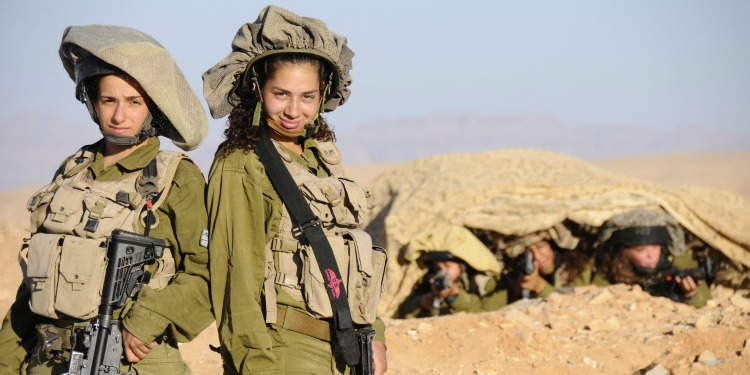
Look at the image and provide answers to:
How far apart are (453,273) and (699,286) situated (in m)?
2.08

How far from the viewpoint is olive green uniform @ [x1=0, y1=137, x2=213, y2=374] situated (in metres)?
3.52

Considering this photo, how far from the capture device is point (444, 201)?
30.6 feet

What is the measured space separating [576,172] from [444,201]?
1412 millimetres

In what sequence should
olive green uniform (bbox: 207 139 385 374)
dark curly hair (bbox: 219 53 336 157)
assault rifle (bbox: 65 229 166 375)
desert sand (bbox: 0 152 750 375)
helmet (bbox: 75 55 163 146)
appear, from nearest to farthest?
1. assault rifle (bbox: 65 229 166 375)
2. olive green uniform (bbox: 207 139 385 374)
3. helmet (bbox: 75 55 163 146)
4. dark curly hair (bbox: 219 53 336 157)
5. desert sand (bbox: 0 152 750 375)

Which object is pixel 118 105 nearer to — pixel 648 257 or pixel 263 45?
pixel 263 45

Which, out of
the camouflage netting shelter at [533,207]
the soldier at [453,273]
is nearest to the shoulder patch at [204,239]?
the soldier at [453,273]

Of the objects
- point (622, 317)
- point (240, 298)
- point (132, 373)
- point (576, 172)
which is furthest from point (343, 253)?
point (576, 172)

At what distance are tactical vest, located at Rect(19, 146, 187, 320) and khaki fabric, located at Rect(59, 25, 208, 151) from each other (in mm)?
136

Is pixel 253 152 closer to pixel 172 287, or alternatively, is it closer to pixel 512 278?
pixel 172 287

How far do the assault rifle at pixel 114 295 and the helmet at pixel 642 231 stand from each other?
587 cm

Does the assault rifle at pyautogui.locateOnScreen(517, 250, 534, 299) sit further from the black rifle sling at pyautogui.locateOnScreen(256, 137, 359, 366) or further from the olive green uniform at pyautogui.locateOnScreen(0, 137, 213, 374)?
the olive green uniform at pyautogui.locateOnScreen(0, 137, 213, 374)

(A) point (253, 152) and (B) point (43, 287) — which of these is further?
(A) point (253, 152)

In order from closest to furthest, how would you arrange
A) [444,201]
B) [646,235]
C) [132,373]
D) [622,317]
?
1. [132,373]
2. [622,317]
3. [646,235]
4. [444,201]

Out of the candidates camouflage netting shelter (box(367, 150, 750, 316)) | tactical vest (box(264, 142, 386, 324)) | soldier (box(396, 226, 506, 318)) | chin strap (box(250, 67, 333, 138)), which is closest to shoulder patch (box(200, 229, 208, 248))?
tactical vest (box(264, 142, 386, 324))
